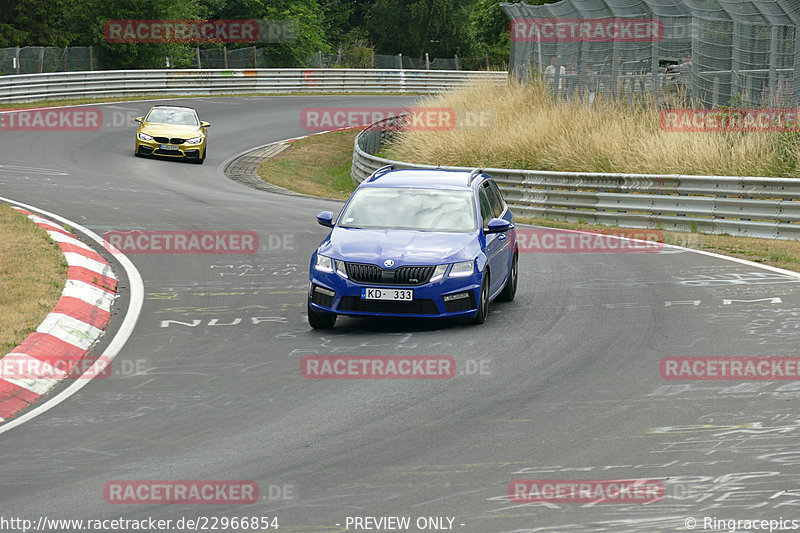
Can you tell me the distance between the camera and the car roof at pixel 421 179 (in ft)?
41.5

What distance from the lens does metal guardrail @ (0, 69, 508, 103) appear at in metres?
42.5

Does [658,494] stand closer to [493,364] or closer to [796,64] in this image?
[493,364]

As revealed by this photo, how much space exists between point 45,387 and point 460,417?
3553 millimetres

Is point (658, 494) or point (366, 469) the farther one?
point (366, 469)

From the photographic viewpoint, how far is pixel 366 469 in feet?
22.2

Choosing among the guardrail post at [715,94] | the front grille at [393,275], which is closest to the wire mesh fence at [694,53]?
the guardrail post at [715,94]

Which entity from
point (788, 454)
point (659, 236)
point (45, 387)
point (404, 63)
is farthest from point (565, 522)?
point (404, 63)

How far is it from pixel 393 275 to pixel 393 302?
0.27m

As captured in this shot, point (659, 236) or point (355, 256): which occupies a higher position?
point (355, 256)

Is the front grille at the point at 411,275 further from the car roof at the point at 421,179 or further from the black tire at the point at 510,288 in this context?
the black tire at the point at 510,288

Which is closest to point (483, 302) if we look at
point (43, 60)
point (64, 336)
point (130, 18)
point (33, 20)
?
point (64, 336)

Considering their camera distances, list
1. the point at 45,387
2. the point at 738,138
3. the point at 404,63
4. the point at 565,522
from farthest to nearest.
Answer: the point at 404,63
the point at 738,138
the point at 45,387
the point at 565,522

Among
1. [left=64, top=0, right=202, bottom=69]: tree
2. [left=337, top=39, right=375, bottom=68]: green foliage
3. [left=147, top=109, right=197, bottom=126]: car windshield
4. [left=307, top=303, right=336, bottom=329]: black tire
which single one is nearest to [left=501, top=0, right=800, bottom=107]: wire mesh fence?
[left=147, top=109, right=197, bottom=126]: car windshield

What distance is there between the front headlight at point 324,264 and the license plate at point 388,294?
1.57ft
